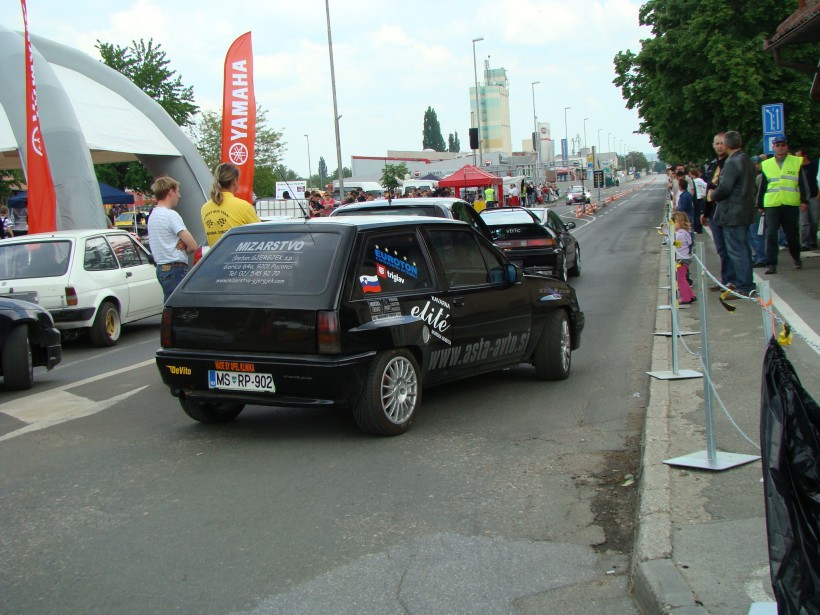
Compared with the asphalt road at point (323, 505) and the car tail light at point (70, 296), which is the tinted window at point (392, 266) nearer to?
the asphalt road at point (323, 505)

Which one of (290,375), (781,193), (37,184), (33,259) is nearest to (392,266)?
(290,375)

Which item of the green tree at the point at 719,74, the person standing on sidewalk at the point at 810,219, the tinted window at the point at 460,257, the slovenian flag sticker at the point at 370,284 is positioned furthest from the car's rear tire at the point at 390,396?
the green tree at the point at 719,74

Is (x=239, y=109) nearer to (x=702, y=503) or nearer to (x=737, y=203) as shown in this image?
(x=737, y=203)

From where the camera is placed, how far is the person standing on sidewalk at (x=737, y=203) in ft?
37.9

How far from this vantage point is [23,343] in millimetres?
8867

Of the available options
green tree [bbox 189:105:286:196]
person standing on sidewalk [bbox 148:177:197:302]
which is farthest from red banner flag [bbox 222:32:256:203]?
green tree [bbox 189:105:286:196]

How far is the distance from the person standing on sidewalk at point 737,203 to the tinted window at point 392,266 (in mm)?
6002

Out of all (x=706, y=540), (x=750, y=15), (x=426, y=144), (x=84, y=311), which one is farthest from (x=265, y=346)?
(x=426, y=144)

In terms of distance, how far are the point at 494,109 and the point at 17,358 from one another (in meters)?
170

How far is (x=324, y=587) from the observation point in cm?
399

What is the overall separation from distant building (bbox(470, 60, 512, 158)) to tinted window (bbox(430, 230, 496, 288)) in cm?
16520

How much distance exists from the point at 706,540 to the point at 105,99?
25.0 meters

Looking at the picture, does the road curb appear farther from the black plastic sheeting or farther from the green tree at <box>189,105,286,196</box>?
the green tree at <box>189,105,286,196</box>

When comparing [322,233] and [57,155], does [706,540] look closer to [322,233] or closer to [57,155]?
[322,233]
